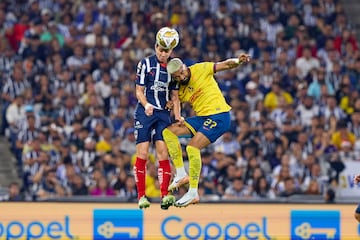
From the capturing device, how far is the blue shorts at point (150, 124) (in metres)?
22.1

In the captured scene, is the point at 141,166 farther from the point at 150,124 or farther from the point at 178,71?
the point at 178,71

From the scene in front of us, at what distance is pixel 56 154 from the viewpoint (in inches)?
1188

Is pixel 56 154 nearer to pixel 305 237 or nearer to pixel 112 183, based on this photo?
pixel 112 183

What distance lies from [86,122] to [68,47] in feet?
8.85

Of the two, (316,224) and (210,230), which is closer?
(210,230)

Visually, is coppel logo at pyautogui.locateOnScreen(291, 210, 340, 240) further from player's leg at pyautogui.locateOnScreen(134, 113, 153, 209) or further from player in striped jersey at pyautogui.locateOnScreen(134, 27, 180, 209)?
player's leg at pyautogui.locateOnScreen(134, 113, 153, 209)

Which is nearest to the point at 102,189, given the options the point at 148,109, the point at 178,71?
the point at 178,71

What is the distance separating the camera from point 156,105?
72.3ft

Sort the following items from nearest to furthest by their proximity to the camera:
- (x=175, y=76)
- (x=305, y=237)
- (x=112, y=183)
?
(x=175, y=76), (x=305, y=237), (x=112, y=183)

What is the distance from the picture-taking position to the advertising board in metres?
26.6

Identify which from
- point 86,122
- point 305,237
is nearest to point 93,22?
point 86,122

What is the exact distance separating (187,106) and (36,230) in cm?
569

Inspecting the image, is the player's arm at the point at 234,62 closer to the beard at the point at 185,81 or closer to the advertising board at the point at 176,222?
the beard at the point at 185,81

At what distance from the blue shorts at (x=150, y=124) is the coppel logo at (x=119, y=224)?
15.6ft
